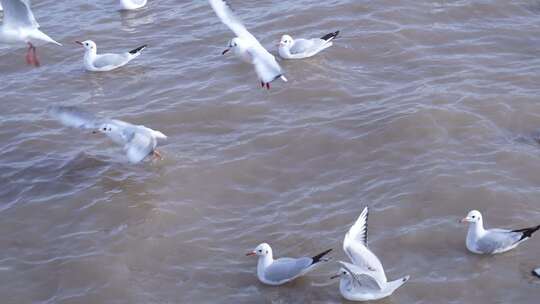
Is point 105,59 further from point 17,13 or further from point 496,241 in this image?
point 496,241

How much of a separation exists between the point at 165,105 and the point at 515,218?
17.6ft

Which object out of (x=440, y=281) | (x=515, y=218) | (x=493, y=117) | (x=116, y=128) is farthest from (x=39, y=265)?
(x=493, y=117)

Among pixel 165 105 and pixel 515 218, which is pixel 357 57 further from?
pixel 515 218

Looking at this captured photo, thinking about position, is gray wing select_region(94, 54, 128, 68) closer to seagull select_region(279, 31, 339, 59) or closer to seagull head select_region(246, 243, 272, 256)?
seagull select_region(279, 31, 339, 59)

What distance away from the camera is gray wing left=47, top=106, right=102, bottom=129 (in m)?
10.9

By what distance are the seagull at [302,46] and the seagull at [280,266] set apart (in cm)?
551

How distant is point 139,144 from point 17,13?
8.14 ft

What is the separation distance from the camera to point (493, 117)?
10.9m

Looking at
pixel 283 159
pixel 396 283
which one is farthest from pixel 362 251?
pixel 283 159

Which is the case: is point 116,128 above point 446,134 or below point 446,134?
above

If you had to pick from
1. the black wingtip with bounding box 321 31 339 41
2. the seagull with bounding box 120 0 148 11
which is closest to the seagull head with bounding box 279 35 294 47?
the black wingtip with bounding box 321 31 339 41

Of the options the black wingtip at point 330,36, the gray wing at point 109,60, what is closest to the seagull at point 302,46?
the black wingtip at point 330,36

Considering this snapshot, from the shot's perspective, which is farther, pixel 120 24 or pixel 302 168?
pixel 120 24

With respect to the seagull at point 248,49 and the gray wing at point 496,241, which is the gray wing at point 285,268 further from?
the seagull at point 248,49
